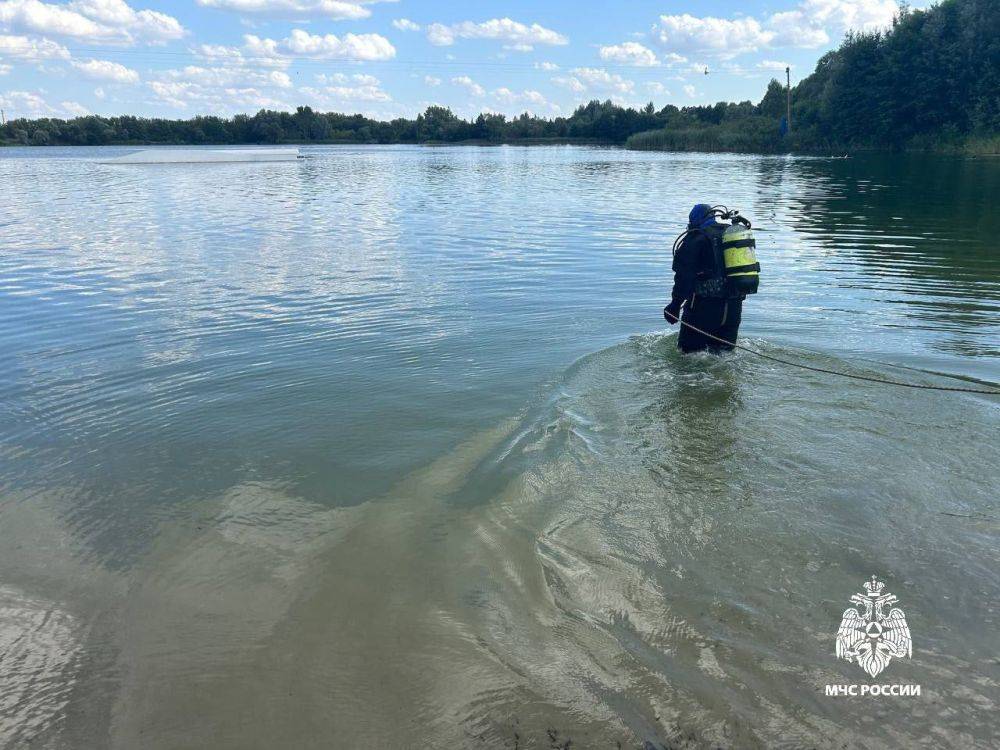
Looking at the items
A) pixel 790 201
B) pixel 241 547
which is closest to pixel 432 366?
pixel 241 547

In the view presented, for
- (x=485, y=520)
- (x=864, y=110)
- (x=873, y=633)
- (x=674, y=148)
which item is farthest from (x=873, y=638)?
(x=674, y=148)

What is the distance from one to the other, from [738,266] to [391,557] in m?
5.55

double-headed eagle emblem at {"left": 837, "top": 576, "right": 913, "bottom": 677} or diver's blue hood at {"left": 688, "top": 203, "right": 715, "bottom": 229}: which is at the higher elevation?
diver's blue hood at {"left": 688, "top": 203, "right": 715, "bottom": 229}

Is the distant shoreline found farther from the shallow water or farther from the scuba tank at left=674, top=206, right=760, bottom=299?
the scuba tank at left=674, top=206, right=760, bottom=299

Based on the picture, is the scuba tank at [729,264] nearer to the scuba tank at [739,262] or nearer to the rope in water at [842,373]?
the scuba tank at [739,262]

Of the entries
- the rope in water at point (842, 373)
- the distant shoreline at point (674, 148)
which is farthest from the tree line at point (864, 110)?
the rope in water at point (842, 373)

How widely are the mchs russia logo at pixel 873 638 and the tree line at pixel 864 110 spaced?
234 feet

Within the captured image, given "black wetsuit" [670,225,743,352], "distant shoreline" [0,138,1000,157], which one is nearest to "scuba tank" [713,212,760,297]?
"black wetsuit" [670,225,743,352]

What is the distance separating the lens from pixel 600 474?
6.02 metres

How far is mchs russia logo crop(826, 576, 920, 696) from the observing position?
359cm

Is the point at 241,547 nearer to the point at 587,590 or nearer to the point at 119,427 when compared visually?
the point at 587,590

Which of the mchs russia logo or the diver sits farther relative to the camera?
the diver

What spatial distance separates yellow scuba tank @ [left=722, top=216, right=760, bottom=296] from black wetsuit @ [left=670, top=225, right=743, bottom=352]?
6.9 inches

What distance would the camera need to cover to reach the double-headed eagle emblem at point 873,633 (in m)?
3.79
